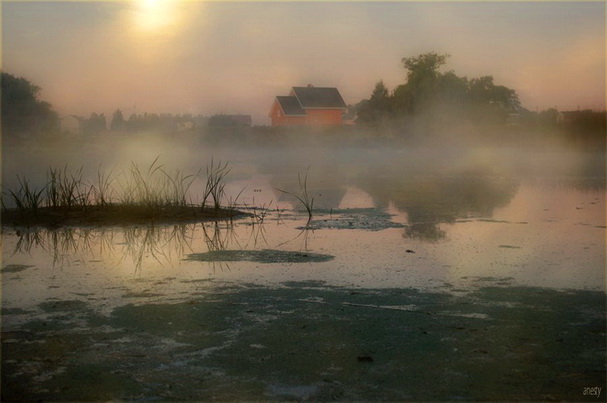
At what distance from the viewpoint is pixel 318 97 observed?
47906 millimetres

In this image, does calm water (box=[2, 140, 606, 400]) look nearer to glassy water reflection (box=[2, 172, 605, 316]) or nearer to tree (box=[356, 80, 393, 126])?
glassy water reflection (box=[2, 172, 605, 316])

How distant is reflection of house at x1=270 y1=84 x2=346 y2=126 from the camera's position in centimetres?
4684

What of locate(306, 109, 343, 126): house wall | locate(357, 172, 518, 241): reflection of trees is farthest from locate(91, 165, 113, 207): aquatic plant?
locate(306, 109, 343, 126): house wall

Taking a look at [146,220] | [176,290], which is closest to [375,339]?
[176,290]

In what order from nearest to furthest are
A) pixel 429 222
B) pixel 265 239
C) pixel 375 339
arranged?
pixel 375 339
pixel 265 239
pixel 429 222

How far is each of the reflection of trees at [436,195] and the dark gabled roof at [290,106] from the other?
26.4 meters

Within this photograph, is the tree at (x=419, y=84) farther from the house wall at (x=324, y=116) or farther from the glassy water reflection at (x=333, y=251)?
the glassy water reflection at (x=333, y=251)

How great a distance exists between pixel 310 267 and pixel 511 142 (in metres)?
31.8

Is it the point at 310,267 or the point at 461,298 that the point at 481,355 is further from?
the point at 310,267

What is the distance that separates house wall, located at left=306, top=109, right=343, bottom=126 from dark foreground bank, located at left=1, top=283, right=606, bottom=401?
41.8 metres

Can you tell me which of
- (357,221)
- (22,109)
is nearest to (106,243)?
(357,221)

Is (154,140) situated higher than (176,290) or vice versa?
(154,140)

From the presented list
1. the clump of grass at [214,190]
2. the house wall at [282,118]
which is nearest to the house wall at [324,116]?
the house wall at [282,118]

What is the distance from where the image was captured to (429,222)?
1012cm
